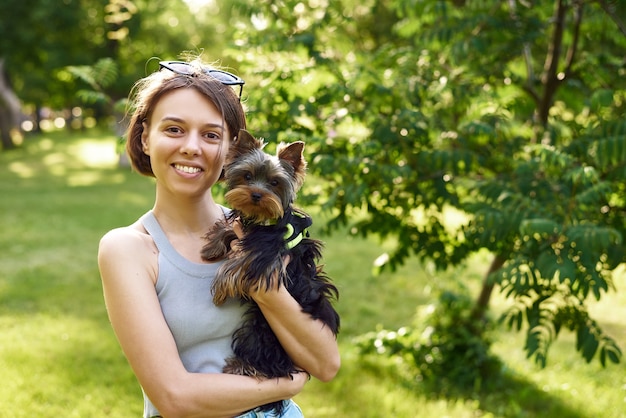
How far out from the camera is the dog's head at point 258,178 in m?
2.61

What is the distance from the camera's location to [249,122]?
4.64m

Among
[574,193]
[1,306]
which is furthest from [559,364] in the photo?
[1,306]

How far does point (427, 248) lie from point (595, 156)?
4.81ft

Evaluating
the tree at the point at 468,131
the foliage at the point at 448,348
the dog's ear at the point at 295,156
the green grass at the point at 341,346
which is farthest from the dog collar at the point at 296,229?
the foliage at the point at 448,348

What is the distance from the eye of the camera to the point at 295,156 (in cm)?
273

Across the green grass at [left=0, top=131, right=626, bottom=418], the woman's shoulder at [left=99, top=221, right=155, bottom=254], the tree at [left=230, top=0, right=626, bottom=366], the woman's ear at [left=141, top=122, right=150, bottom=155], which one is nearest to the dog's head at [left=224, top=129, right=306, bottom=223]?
the woman's ear at [left=141, top=122, right=150, bottom=155]

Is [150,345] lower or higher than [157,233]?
lower

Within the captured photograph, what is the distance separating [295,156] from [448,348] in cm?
418

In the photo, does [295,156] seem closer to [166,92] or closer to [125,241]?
[166,92]

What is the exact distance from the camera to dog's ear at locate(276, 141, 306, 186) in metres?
2.70

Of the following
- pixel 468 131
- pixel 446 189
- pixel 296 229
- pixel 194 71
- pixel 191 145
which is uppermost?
pixel 468 131

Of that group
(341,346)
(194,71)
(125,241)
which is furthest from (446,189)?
(341,346)

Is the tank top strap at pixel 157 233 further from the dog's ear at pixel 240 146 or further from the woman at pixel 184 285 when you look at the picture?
the dog's ear at pixel 240 146

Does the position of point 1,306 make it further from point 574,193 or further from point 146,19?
point 146,19
